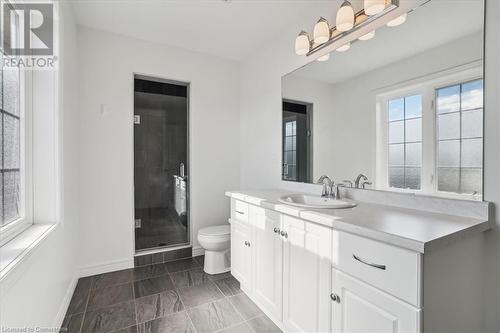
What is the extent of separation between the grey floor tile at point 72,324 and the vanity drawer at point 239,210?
1.34 meters

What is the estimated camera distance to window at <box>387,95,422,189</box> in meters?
1.44

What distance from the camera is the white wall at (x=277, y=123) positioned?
1.15 m

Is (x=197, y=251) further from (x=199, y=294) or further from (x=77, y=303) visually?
(x=77, y=303)

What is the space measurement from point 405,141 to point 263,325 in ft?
5.09

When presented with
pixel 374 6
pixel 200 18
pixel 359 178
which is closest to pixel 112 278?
pixel 359 178

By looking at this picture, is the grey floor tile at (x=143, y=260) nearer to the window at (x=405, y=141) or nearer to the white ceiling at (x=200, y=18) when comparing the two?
the white ceiling at (x=200, y=18)

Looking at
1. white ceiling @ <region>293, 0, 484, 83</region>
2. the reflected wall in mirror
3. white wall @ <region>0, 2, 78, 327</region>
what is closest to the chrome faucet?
the reflected wall in mirror

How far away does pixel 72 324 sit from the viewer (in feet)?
5.60

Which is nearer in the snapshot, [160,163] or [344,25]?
[344,25]

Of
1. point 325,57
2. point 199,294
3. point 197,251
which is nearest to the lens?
point 325,57

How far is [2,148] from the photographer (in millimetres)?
1226

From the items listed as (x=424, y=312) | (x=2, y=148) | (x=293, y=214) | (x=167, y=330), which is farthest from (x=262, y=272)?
(x=2, y=148)

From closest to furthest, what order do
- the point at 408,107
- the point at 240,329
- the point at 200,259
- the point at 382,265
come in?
1. the point at 382,265
2. the point at 408,107
3. the point at 240,329
4. the point at 200,259

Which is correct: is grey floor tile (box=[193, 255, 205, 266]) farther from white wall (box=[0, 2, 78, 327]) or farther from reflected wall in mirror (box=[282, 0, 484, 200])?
reflected wall in mirror (box=[282, 0, 484, 200])
